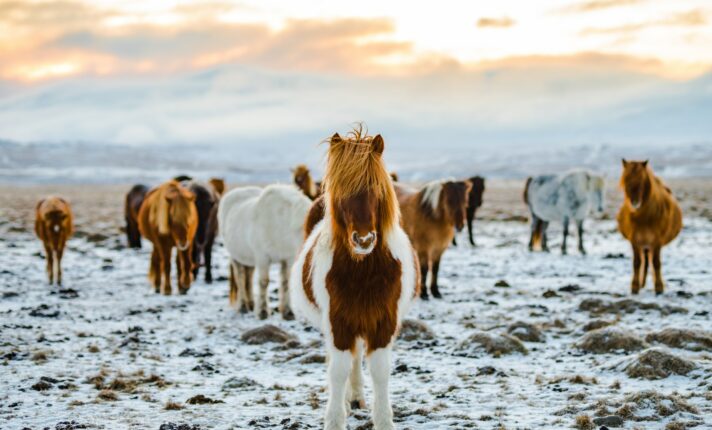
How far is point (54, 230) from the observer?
13.8 meters

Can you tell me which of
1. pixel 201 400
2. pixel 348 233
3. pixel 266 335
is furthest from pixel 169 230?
pixel 348 233

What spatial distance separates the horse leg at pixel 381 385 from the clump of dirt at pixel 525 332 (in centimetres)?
399

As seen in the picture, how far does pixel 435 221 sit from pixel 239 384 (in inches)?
249

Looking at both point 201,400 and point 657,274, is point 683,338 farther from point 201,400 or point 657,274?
point 201,400

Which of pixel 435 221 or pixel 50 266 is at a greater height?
pixel 435 221

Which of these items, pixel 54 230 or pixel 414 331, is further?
pixel 54 230

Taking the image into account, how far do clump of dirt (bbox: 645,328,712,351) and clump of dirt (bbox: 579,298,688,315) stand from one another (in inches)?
70.7

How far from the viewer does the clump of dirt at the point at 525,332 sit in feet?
28.8

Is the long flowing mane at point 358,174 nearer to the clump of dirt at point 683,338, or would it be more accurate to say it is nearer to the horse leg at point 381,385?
the horse leg at point 381,385

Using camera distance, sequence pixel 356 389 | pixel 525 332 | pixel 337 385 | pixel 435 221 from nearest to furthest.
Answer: pixel 337 385 → pixel 356 389 → pixel 525 332 → pixel 435 221

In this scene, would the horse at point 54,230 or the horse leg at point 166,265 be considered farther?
the horse at point 54,230

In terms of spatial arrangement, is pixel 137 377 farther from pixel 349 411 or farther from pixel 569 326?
pixel 569 326

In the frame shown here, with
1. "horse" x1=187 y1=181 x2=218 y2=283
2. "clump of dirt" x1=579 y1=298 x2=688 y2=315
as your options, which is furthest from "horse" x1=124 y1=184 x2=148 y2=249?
"clump of dirt" x1=579 y1=298 x2=688 y2=315

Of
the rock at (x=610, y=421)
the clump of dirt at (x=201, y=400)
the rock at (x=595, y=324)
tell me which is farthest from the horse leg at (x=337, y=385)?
the rock at (x=595, y=324)
